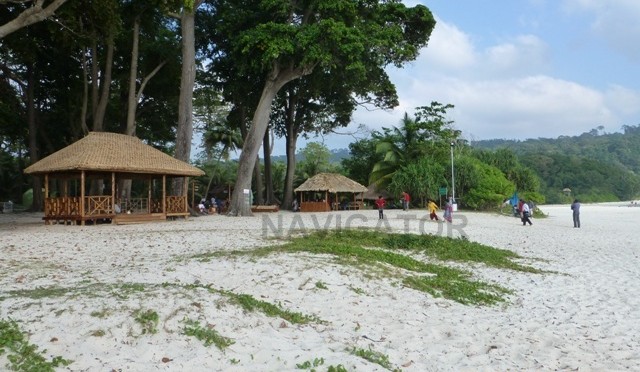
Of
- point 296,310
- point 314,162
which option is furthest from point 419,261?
point 314,162

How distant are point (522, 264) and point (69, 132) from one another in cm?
3082

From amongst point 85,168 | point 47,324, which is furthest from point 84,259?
point 85,168

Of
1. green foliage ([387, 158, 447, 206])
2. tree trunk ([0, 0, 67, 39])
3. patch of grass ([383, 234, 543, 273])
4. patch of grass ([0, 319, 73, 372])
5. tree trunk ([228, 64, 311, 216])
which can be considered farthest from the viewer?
green foliage ([387, 158, 447, 206])

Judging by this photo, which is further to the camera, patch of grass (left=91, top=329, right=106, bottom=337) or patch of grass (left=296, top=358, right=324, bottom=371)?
patch of grass (left=91, top=329, right=106, bottom=337)

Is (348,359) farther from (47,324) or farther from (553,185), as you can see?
(553,185)

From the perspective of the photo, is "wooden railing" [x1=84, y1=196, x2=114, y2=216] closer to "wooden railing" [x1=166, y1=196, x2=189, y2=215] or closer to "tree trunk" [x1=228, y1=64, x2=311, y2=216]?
"wooden railing" [x1=166, y1=196, x2=189, y2=215]

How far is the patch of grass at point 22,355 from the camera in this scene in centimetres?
424

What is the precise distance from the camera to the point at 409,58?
1101 inches

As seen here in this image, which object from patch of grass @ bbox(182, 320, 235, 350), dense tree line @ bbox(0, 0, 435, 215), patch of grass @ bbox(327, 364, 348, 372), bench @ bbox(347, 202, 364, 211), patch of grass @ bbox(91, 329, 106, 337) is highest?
dense tree line @ bbox(0, 0, 435, 215)

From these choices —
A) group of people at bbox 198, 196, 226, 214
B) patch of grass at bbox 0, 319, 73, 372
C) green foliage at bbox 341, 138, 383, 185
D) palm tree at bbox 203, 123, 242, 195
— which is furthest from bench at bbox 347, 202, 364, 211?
patch of grass at bbox 0, 319, 73, 372

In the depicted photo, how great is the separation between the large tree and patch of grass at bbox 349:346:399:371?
19141 millimetres

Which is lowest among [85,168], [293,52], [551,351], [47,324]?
[551,351]

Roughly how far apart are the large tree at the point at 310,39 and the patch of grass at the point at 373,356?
62.8 feet

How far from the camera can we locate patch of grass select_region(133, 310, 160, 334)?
508 centimetres
